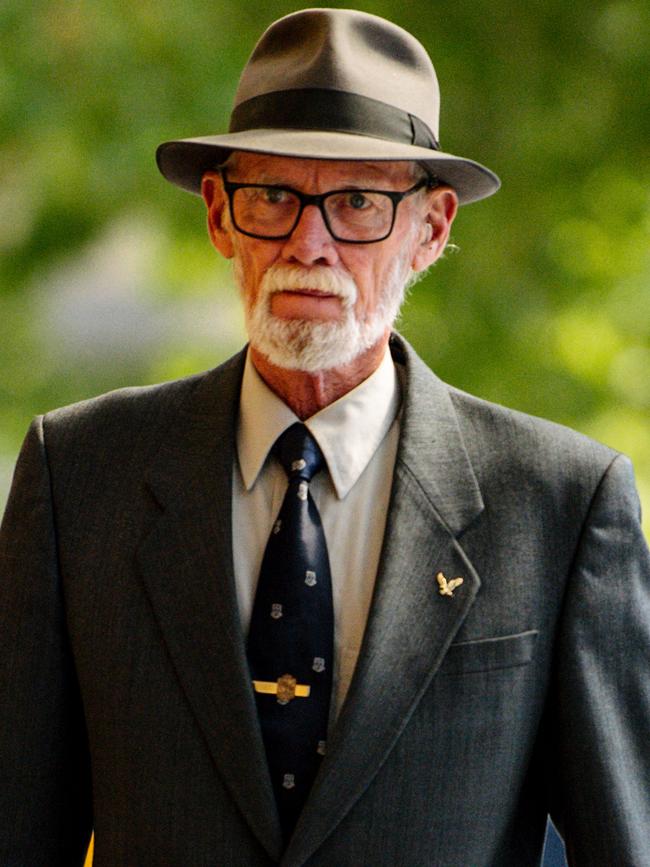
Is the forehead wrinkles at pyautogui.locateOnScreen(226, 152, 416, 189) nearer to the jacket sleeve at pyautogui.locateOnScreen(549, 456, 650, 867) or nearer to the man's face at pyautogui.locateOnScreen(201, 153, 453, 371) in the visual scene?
the man's face at pyautogui.locateOnScreen(201, 153, 453, 371)

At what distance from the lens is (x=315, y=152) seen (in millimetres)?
1760

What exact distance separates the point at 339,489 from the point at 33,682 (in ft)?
1.41

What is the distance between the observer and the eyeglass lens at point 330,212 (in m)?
1.82

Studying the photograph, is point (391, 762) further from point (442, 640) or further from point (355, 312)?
point (355, 312)

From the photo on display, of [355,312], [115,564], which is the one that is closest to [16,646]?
[115,564]

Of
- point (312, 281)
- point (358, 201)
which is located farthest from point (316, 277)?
point (358, 201)

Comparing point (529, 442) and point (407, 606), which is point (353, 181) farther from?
point (407, 606)

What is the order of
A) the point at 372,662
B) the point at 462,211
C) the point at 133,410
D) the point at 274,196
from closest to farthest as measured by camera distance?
the point at 372,662 < the point at 274,196 < the point at 133,410 < the point at 462,211

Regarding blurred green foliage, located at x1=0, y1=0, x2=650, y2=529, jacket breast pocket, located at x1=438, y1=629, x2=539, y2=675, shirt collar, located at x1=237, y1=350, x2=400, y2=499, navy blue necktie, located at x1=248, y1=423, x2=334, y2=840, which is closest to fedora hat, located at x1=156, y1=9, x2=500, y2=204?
shirt collar, located at x1=237, y1=350, x2=400, y2=499

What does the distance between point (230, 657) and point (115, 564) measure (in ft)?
0.63

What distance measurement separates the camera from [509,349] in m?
3.21

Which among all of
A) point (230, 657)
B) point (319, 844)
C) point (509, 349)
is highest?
point (509, 349)

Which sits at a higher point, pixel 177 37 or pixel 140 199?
pixel 177 37

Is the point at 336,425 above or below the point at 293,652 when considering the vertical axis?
above
